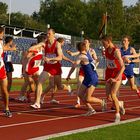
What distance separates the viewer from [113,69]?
12.7m

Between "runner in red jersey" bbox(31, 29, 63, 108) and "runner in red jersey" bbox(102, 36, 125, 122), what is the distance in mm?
1687

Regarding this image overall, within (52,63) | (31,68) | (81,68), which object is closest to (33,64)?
(31,68)

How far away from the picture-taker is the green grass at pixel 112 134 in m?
9.03

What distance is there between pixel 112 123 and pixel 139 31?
2923 inches

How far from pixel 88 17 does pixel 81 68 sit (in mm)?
69216

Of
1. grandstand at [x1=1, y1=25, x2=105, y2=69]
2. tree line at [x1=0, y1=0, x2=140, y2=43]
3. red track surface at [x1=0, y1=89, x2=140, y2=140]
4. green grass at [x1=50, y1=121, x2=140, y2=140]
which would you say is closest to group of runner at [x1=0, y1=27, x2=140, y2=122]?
red track surface at [x1=0, y1=89, x2=140, y2=140]

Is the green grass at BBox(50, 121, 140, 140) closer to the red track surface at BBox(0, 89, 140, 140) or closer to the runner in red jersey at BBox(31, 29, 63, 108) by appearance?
the red track surface at BBox(0, 89, 140, 140)

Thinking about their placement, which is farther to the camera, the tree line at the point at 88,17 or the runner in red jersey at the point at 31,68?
the tree line at the point at 88,17

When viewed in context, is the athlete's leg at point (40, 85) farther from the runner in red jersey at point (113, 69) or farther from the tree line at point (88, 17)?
the tree line at point (88, 17)

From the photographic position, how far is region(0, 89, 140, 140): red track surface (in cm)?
980

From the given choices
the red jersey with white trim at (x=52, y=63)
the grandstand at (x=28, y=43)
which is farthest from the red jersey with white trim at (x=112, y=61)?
the grandstand at (x=28, y=43)

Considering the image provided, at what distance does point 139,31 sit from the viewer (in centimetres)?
8431

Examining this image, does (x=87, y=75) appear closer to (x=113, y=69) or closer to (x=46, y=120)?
(x=113, y=69)

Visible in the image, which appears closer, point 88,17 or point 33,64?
point 33,64
